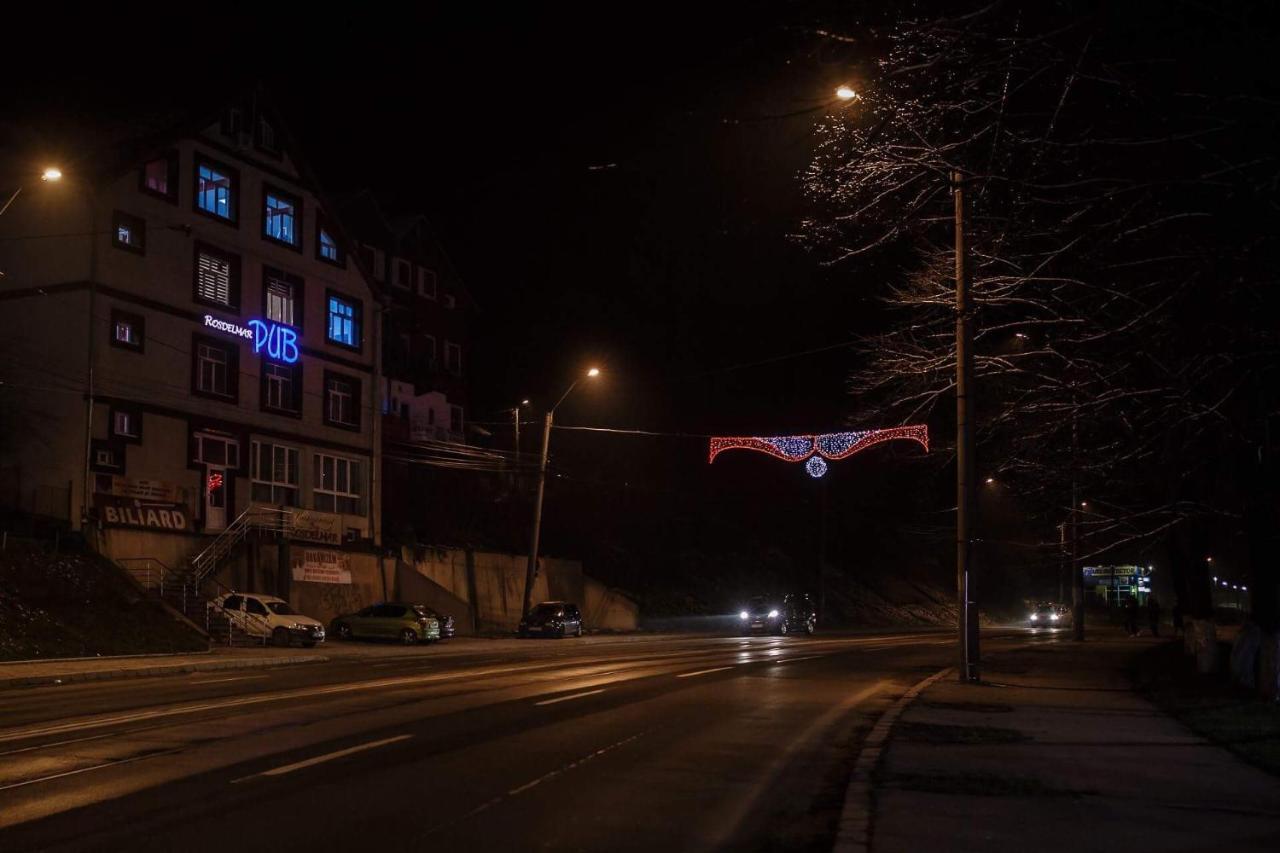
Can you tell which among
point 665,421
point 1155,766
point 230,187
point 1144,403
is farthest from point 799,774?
point 665,421

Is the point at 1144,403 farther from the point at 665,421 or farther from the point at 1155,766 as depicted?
the point at 665,421

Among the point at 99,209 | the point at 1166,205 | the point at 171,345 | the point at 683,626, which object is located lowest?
the point at 683,626

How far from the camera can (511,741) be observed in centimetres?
1320

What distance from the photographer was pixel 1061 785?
10.1 m

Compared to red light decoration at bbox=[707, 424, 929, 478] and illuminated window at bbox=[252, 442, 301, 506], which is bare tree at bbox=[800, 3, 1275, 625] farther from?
illuminated window at bbox=[252, 442, 301, 506]

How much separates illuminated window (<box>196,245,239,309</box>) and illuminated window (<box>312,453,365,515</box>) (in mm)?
6813

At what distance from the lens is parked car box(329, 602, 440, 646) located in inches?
1570

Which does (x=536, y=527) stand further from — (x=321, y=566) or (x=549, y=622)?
(x=321, y=566)

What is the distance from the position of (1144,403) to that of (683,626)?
44.6m

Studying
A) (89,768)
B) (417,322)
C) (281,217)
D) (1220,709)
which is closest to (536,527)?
(281,217)

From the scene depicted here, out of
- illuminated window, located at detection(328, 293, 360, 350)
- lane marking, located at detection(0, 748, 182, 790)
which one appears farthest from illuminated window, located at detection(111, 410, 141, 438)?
lane marking, located at detection(0, 748, 182, 790)

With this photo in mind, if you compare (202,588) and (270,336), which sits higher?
(270,336)

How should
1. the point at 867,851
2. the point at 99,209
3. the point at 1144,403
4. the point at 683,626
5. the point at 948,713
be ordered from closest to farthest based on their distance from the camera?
the point at 867,851, the point at 1144,403, the point at 948,713, the point at 99,209, the point at 683,626

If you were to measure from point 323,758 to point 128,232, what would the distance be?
99.5ft
